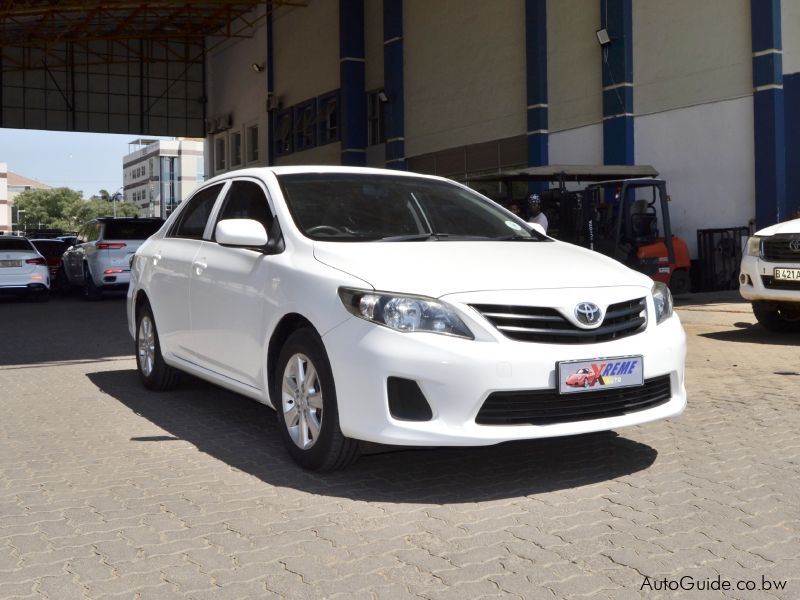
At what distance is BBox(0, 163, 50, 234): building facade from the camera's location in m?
125

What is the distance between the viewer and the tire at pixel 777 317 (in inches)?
436

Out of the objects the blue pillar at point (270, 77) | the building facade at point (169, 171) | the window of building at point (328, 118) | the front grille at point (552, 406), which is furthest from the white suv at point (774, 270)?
the building facade at point (169, 171)

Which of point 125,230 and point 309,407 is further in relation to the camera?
point 125,230

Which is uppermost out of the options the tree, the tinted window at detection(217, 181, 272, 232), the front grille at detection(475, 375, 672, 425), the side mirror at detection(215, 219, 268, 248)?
the tree

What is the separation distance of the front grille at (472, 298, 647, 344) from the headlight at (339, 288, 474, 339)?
0.44 ft

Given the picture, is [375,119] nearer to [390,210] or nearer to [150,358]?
[150,358]

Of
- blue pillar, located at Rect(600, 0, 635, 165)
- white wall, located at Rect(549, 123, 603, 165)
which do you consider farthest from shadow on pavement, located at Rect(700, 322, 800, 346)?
white wall, located at Rect(549, 123, 603, 165)

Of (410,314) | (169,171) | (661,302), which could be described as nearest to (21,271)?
(410,314)

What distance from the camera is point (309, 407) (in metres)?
4.78

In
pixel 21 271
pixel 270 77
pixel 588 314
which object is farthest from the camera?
pixel 270 77

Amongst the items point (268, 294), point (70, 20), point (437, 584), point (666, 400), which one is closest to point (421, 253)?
point (268, 294)

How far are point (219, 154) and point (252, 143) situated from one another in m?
4.28

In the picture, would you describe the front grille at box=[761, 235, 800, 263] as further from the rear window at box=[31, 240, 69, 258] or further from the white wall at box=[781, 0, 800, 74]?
the rear window at box=[31, 240, 69, 258]

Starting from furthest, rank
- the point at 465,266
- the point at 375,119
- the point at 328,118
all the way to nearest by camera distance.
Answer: the point at 328,118 < the point at 375,119 < the point at 465,266
